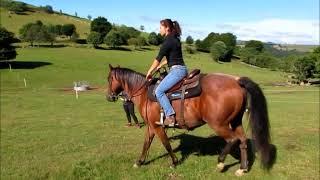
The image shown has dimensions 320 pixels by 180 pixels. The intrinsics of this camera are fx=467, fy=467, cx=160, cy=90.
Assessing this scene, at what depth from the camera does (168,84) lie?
11148 millimetres

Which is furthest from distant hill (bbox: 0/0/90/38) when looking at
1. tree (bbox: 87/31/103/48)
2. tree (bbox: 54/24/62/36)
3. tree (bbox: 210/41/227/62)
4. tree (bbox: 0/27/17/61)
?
tree (bbox: 0/27/17/61)

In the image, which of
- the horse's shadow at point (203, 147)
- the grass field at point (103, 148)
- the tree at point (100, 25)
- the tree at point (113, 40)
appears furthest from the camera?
the tree at point (100, 25)


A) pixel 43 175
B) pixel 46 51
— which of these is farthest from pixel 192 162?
pixel 46 51

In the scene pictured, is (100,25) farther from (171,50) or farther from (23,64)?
(171,50)

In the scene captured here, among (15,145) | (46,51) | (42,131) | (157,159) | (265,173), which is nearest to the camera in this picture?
(265,173)

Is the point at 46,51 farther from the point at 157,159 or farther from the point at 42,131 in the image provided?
the point at 157,159

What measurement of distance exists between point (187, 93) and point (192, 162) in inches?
80.2

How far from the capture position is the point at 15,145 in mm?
16656

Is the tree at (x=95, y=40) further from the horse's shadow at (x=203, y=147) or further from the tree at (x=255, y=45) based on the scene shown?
the horse's shadow at (x=203, y=147)

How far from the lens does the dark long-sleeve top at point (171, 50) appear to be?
1084cm

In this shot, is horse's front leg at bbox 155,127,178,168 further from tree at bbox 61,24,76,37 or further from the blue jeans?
tree at bbox 61,24,76,37

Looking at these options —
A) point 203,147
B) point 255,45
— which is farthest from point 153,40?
point 203,147

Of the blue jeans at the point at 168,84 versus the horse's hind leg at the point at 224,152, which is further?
the blue jeans at the point at 168,84

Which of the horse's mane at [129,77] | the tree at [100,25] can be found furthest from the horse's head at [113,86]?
the tree at [100,25]
